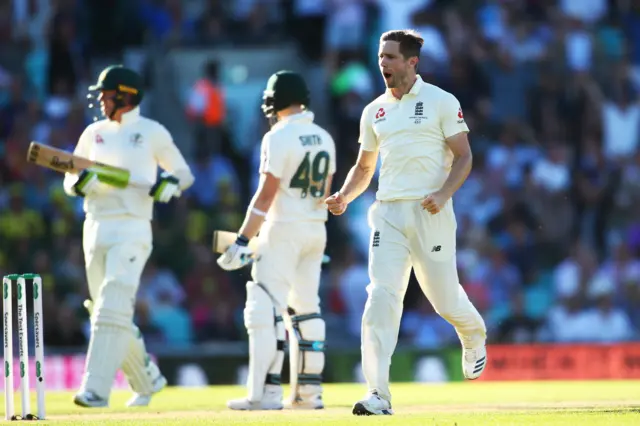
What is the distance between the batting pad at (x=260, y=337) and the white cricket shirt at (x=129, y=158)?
117 cm

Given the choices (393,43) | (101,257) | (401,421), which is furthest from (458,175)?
(101,257)

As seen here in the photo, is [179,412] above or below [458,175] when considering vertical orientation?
below

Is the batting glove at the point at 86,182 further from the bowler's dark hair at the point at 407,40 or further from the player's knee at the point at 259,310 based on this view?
the bowler's dark hair at the point at 407,40

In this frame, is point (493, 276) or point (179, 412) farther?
point (493, 276)

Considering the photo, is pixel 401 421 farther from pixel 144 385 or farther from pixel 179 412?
pixel 144 385

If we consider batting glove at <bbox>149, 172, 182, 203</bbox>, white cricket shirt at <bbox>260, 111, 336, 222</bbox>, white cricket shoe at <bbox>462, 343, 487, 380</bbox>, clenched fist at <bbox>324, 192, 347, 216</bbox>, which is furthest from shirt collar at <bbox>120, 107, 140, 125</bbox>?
white cricket shoe at <bbox>462, 343, 487, 380</bbox>

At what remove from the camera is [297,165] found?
31.1 feet

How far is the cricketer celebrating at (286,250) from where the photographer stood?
9398mm

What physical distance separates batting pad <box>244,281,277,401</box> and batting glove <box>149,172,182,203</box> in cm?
98

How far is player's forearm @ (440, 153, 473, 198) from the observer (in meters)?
8.26

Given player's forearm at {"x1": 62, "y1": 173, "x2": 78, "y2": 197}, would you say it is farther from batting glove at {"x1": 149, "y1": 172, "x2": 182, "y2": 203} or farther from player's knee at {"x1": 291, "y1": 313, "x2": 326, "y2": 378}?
player's knee at {"x1": 291, "y1": 313, "x2": 326, "y2": 378}

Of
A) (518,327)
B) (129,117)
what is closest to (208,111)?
(518,327)

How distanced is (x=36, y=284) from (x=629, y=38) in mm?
12098

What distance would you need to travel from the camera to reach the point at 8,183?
16.7 metres
